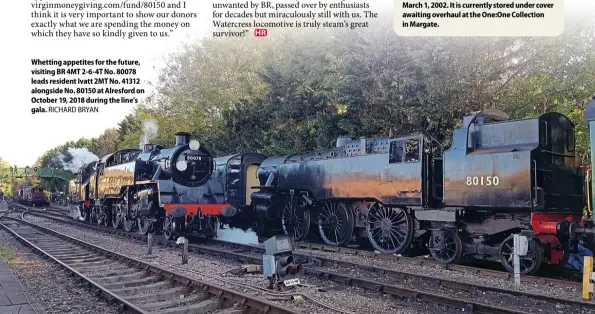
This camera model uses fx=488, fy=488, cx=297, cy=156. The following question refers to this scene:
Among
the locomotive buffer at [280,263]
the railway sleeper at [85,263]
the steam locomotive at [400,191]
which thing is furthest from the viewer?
the railway sleeper at [85,263]

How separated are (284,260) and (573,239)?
4.68m

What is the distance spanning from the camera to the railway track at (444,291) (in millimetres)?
5809

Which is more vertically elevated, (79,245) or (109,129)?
(109,129)

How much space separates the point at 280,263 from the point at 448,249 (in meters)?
4.08

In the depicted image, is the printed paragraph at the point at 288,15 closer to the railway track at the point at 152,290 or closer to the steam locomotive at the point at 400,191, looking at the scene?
the steam locomotive at the point at 400,191

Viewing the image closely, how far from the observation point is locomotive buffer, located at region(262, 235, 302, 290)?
20.6 ft

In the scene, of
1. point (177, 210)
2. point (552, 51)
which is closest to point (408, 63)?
point (552, 51)

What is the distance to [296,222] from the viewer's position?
1306 cm

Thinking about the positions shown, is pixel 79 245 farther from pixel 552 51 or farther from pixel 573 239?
pixel 552 51

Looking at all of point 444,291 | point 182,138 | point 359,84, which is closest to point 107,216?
point 182,138

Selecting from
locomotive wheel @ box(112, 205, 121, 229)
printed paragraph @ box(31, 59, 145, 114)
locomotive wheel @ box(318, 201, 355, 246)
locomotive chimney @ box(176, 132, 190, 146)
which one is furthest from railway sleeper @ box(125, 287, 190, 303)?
locomotive wheel @ box(112, 205, 121, 229)

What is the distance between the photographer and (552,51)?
11.2 metres

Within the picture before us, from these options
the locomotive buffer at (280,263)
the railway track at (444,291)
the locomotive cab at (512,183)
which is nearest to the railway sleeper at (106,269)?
the railway track at (444,291)

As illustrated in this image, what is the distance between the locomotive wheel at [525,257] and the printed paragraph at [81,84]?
6.57m
